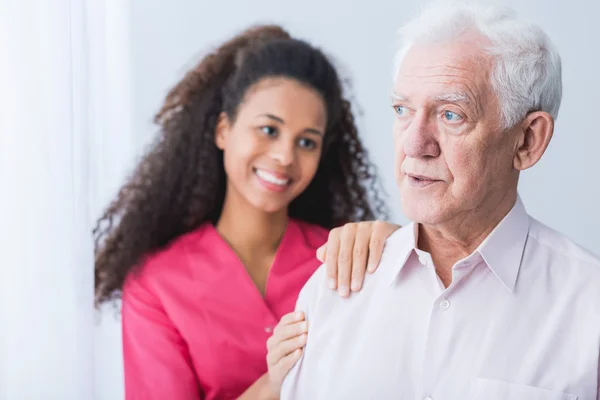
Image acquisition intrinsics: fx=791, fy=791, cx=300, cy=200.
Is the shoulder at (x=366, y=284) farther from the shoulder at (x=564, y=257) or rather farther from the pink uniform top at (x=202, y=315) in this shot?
the pink uniform top at (x=202, y=315)

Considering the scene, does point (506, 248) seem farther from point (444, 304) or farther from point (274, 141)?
point (274, 141)

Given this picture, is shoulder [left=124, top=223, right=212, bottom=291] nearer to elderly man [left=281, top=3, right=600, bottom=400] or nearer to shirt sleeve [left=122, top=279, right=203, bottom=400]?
shirt sleeve [left=122, top=279, right=203, bottom=400]

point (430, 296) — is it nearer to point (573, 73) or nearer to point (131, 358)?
point (131, 358)

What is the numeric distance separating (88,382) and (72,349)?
11 centimetres

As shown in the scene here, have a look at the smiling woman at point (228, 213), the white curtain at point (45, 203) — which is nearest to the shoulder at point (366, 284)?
the smiling woman at point (228, 213)

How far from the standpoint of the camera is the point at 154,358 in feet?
5.80

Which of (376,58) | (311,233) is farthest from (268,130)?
(376,58)

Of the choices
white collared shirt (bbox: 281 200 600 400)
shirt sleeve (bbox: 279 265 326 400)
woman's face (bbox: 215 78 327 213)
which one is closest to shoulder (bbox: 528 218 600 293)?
white collared shirt (bbox: 281 200 600 400)

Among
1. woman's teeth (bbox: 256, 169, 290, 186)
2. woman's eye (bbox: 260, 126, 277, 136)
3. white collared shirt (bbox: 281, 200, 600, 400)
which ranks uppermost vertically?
woman's eye (bbox: 260, 126, 277, 136)

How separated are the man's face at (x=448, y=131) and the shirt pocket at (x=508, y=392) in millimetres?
277

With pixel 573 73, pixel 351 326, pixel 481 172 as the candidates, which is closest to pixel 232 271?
pixel 351 326

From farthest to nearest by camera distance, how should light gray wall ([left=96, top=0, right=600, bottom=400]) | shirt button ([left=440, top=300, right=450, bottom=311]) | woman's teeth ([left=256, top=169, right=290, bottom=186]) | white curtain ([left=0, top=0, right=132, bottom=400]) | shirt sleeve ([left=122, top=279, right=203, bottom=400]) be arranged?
light gray wall ([left=96, top=0, right=600, bottom=400])
woman's teeth ([left=256, top=169, right=290, bottom=186])
shirt sleeve ([left=122, top=279, right=203, bottom=400])
white curtain ([left=0, top=0, right=132, bottom=400])
shirt button ([left=440, top=300, right=450, bottom=311])

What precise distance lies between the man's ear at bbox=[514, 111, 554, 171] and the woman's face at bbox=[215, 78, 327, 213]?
25.1 inches

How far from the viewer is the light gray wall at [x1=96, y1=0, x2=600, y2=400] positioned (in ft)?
6.79
